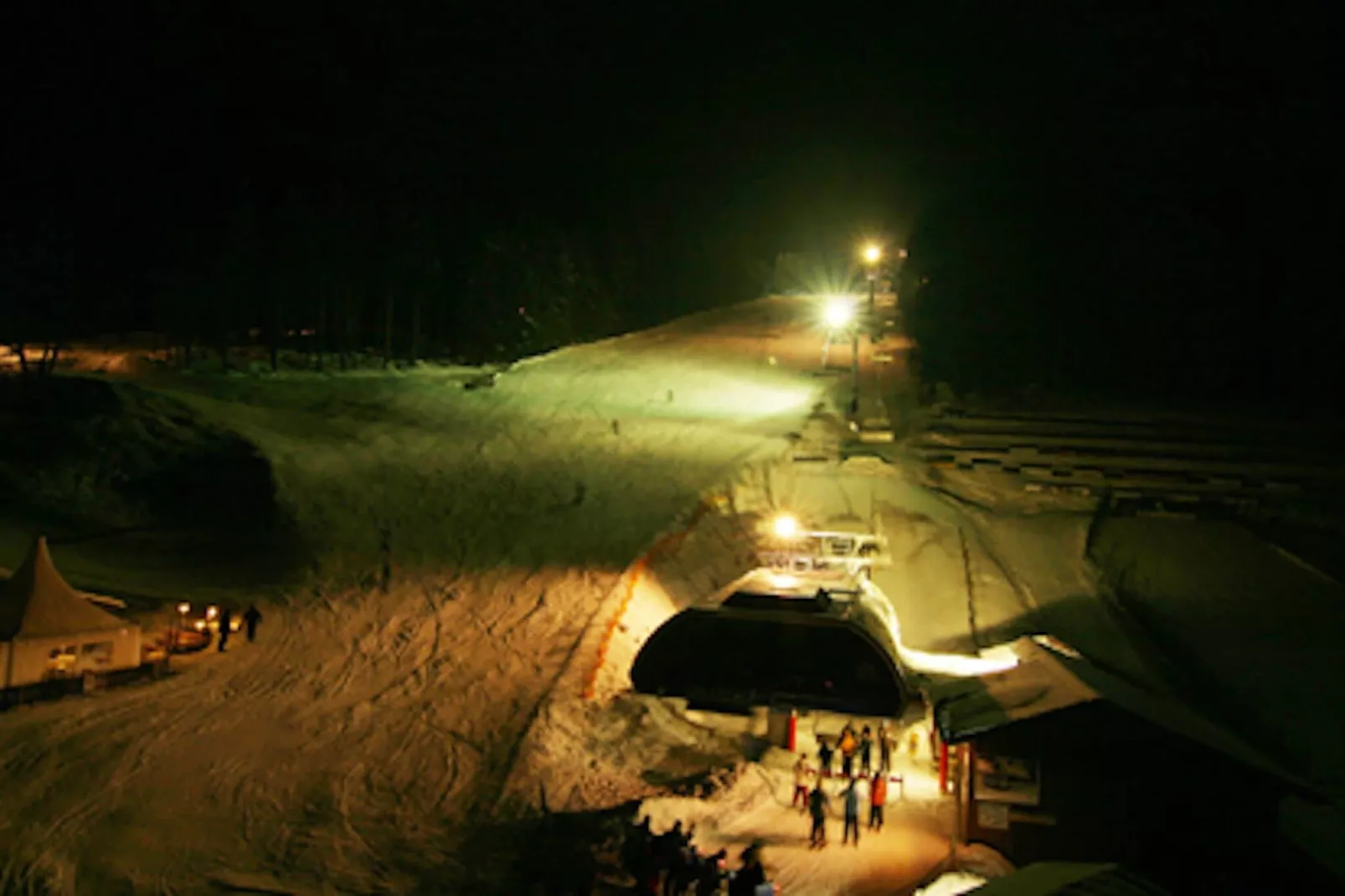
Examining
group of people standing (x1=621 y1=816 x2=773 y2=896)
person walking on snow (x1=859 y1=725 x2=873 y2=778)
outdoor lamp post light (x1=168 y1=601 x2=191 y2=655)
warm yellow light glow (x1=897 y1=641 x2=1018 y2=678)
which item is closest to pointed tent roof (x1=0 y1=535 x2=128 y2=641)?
outdoor lamp post light (x1=168 y1=601 x2=191 y2=655)

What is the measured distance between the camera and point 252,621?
16.0 meters

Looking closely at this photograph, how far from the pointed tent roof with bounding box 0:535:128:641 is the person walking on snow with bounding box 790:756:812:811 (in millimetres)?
9757

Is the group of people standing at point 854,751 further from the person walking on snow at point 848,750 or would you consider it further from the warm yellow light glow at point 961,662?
the warm yellow light glow at point 961,662

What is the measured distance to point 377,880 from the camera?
9.58m

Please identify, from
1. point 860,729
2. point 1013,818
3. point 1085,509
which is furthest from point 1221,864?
point 1085,509

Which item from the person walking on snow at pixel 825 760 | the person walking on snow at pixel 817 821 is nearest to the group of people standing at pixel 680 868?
the person walking on snow at pixel 817 821

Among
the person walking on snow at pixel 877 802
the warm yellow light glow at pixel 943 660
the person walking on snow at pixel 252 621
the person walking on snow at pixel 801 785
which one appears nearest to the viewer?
the person walking on snow at pixel 877 802

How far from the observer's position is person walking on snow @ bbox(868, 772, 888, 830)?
34.2 ft

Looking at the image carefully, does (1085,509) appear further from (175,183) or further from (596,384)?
(175,183)

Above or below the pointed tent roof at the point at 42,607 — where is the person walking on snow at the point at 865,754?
below

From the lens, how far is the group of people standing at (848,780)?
33.4ft

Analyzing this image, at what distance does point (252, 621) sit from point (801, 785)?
30.5 feet

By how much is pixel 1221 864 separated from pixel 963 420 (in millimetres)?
16871

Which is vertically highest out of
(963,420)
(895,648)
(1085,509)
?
(963,420)
